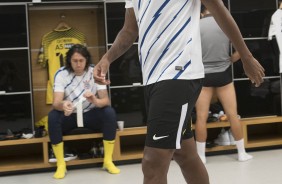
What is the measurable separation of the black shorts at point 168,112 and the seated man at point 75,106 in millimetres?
1949

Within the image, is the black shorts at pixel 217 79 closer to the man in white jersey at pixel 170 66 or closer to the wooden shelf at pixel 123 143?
the wooden shelf at pixel 123 143

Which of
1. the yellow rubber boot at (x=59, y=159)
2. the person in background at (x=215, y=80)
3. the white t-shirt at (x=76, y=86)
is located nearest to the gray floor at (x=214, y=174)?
the yellow rubber boot at (x=59, y=159)

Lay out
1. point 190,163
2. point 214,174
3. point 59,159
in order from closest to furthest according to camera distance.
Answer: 1. point 190,163
2. point 214,174
3. point 59,159

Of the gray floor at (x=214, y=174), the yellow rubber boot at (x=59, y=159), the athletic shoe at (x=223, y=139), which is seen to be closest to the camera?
the gray floor at (x=214, y=174)

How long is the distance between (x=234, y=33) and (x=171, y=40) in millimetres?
208

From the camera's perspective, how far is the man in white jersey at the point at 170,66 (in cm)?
140

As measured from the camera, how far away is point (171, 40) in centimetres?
144

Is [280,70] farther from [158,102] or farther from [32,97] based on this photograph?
[158,102]

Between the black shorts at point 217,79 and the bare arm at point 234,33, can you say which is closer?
the bare arm at point 234,33

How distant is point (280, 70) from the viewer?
4031 millimetres

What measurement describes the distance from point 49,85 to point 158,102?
2865 millimetres

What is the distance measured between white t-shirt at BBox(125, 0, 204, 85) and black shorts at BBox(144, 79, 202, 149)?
0.03 meters

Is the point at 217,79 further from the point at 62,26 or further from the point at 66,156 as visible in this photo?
the point at 62,26

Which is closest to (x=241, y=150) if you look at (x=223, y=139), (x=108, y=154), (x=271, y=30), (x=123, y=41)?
(x=223, y=139)
